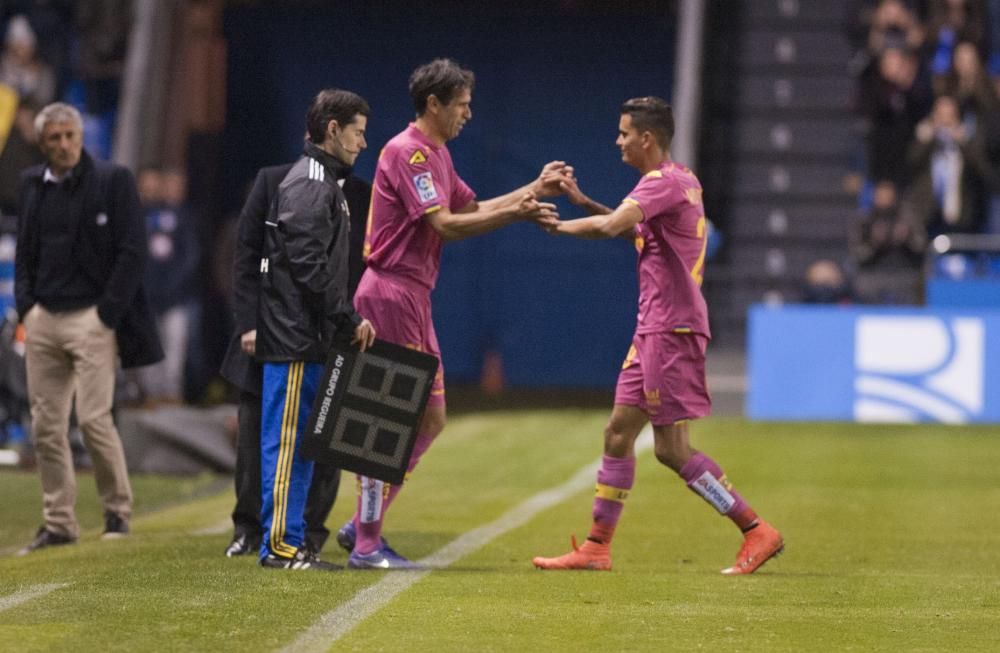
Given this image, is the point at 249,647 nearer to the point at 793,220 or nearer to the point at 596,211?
the point at 596,211

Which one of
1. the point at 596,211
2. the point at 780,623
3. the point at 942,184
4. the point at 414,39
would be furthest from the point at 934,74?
the point at 780,623

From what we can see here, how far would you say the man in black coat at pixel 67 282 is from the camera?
10.3 m

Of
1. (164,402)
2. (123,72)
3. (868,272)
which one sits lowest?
(164,402)

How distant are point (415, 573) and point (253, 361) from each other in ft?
4.39

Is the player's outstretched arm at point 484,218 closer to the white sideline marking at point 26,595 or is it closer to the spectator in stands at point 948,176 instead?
the white sideline marking at point 26,595

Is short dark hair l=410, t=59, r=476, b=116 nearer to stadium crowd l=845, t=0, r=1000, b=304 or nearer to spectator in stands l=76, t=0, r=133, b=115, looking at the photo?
stadium crowd l=845, t=0, r=1000, b=304

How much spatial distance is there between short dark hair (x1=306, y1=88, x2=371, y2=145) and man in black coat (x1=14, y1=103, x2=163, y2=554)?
208cm

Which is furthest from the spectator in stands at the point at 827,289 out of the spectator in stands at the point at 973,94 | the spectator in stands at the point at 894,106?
the spectator in stands at the point at 973,94

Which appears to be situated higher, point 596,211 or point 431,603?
point 596,211

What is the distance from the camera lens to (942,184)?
814 inches

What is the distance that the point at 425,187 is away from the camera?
27.9ft

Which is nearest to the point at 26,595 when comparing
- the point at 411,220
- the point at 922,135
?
the point at 411,220

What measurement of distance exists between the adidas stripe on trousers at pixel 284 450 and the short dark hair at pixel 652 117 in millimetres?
1758

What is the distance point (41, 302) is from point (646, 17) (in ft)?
50.5
